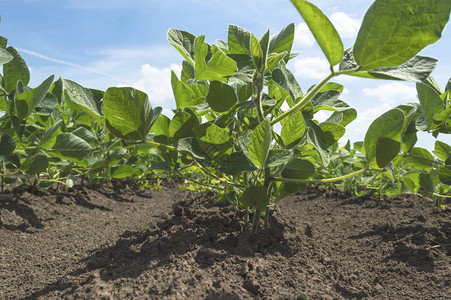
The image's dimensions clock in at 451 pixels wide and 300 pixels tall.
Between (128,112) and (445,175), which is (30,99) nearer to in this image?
(128,112)

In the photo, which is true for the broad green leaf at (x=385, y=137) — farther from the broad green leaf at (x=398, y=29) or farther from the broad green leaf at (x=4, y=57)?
the broad green leaf at (x=4, y=57)

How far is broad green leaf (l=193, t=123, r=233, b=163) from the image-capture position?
123 centimetres

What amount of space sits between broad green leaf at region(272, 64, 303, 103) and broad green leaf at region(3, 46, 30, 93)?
59.9 inches

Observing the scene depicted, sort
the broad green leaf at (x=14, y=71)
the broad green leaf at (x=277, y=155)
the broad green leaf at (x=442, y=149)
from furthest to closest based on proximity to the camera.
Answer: the broad green leaf at (x=14, y=71)
the broad green leaf at (x=442, y=149)
the broad green leaf at (x=277, y=155)

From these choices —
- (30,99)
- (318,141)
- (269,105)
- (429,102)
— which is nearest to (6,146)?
(30,99)

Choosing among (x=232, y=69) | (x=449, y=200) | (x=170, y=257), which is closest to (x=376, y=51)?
(x=232, y=69)

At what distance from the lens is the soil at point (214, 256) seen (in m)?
1.22

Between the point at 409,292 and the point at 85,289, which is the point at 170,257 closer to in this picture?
the point at 85,289

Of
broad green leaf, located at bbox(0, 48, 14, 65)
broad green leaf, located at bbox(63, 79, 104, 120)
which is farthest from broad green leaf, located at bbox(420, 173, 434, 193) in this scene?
broad green leaf, located at bbox(0, 48, 14, 65)

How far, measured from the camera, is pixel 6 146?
178 cm

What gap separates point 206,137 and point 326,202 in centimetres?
332

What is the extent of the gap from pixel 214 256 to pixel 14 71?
156cm

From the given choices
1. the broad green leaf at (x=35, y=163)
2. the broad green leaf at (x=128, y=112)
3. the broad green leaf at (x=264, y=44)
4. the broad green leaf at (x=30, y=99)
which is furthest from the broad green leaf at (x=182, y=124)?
the broad green leaf at (x=35, y=163)

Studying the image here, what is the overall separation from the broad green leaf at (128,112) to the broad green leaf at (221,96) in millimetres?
202
